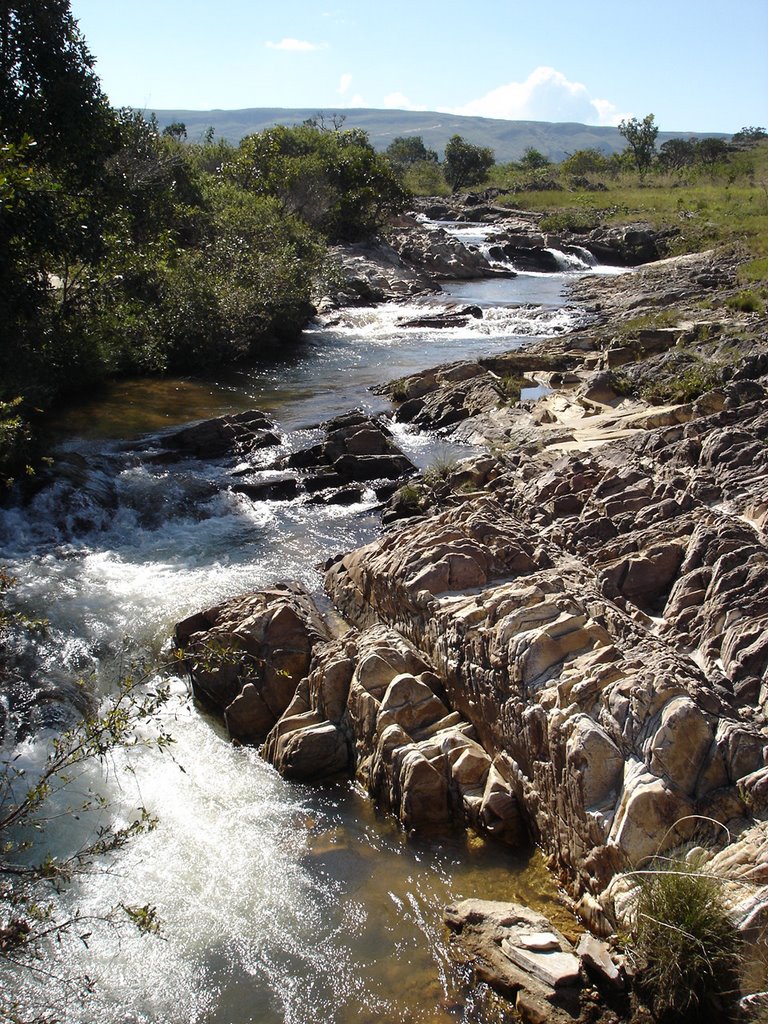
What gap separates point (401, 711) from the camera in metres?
8.47

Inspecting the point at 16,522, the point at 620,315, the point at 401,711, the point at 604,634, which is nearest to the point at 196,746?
the point at 401,711

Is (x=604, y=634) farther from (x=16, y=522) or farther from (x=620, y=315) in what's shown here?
(x=620, y=315)

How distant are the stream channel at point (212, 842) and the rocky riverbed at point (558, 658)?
40cm

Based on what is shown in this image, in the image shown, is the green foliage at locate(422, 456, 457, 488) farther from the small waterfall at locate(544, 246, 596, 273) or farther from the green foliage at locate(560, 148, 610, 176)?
the green foliage at locate(560, 148, 610, 176)

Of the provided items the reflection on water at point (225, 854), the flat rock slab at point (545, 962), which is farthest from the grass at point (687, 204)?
the flat rock slab at point (545, 962)

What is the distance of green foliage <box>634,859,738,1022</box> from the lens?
17.2ft

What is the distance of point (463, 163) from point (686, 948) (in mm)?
79908

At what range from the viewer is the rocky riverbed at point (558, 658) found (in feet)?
20.6

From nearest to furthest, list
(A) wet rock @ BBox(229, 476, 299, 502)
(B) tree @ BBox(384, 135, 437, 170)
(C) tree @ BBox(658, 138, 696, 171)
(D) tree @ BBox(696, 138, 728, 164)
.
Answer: (A) wet rock @ BBox(229, 476, 299, 502) < (D) tree @ BBox(696, 138, 728, 164) < (C) tree @ BBox(658, 138, 696, 171) < (B) tree @ BBox(384, 135, 437, 170)

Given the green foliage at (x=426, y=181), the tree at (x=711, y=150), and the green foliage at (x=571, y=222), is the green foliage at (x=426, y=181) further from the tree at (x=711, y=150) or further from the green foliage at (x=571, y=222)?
the tree at (x=711, y=150)

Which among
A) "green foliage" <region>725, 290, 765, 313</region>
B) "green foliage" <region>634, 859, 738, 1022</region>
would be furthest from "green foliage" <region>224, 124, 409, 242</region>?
"green foliage" <region>634, 859, 738, 1022</region>

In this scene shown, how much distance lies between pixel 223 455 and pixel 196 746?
957 centimetres

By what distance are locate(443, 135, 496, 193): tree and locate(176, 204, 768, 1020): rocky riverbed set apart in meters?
67.6

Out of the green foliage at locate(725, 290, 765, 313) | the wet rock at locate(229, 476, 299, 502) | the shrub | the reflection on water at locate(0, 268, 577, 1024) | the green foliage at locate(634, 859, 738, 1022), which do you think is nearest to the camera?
the green foliage at locate(634, 859, 738, 1022)
